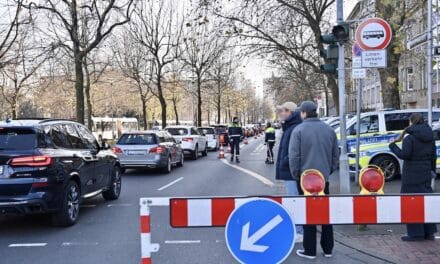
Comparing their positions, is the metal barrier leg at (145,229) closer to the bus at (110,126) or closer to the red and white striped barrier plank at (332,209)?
the red and white striped barrier plank at (332,209)

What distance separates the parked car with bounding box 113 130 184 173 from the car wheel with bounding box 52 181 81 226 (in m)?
8.01

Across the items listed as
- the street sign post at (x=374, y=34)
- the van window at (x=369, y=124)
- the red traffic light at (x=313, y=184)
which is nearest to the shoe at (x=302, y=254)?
the red traffic light at (x=313, y=184)

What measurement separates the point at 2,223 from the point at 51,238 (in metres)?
1.71

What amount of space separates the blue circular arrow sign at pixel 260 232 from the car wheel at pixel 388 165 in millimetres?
9911

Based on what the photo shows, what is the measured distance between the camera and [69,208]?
27.2 feet

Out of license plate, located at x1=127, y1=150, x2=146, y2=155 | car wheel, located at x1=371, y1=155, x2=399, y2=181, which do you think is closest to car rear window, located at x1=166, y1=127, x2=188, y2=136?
license plate, located at x1=127, y1=150, x2=146, y2=155

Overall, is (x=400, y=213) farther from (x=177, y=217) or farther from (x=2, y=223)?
(x=2, y=223)

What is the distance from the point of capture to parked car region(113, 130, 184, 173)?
54.9ft

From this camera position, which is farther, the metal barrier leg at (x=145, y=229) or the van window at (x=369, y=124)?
the van window at (x=369, y=124)

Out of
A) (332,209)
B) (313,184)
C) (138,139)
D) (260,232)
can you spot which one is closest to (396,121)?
(138,139)

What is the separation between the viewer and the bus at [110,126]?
62656 mm

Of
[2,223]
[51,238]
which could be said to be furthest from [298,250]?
[2,223]

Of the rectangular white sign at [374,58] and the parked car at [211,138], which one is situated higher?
the rectangular white sign at [374,58]

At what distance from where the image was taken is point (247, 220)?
426cm
